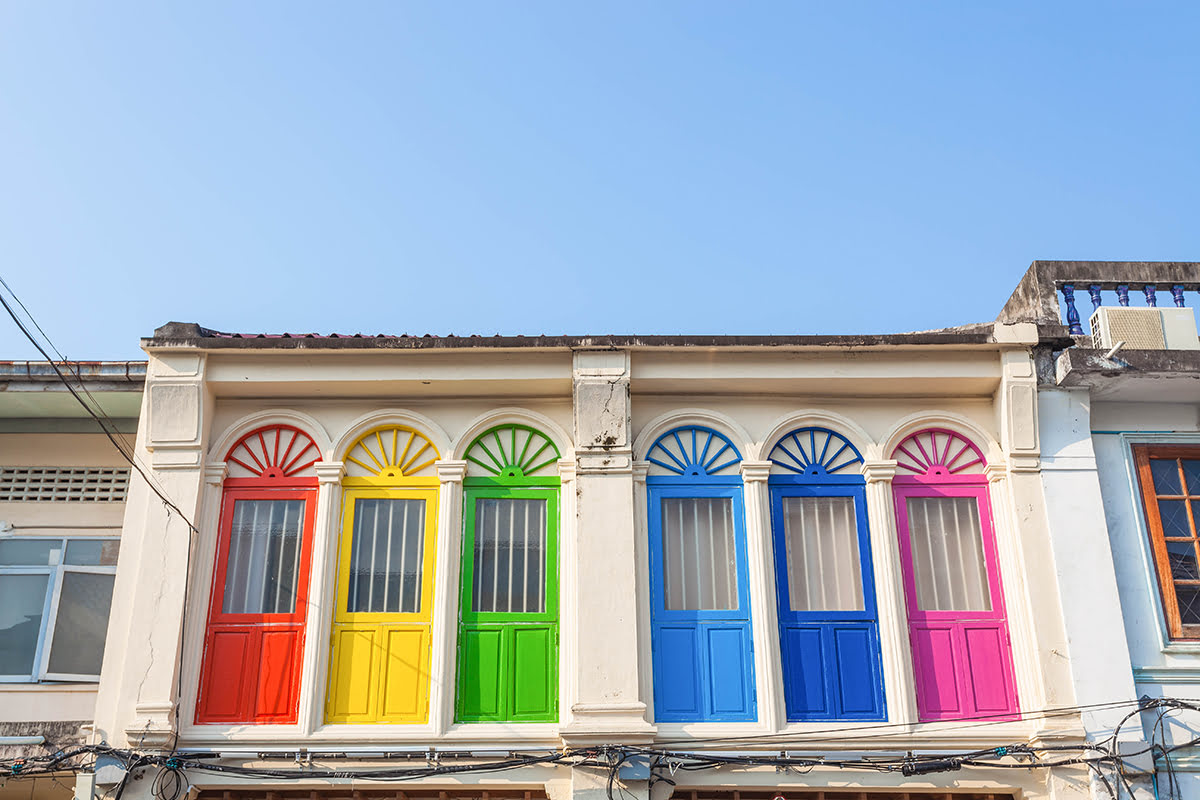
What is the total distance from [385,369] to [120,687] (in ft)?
11.7

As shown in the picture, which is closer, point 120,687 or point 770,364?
point 120,687

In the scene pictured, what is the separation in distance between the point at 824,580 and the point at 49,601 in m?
7.42

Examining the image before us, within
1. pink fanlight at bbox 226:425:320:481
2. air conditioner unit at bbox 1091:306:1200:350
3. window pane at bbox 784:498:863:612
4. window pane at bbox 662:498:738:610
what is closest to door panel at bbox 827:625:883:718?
window pane at bbox 784:498:863:612

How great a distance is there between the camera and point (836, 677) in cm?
1002

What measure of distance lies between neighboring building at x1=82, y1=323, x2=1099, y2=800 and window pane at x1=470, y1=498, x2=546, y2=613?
0.03 metres

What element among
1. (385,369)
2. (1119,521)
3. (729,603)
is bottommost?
(729,603)

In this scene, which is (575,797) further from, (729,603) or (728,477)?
(728,477)

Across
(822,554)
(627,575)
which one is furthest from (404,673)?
(822,554)

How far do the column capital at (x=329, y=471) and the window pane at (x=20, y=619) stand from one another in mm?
3035

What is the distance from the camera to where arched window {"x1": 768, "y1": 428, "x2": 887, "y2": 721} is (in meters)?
9.97

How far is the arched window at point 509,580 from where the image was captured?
32.8 ft

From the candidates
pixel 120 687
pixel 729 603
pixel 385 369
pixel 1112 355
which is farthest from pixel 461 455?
pixel 1112 355

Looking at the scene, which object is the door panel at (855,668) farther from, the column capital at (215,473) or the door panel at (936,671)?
the column capital at (215,473)

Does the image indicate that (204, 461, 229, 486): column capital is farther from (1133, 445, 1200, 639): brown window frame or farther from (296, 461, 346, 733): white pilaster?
(1133, 445, 1200, 639): brown window frame
